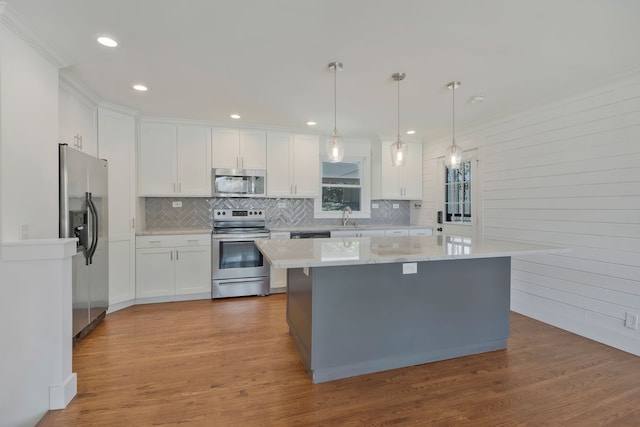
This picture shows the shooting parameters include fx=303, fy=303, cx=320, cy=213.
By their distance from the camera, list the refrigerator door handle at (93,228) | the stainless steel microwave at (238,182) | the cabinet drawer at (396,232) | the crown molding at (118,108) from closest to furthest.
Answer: the refrigerator door handle at (93,228), the crown molding at (118,108), the stainless steel microwave at (238,182), the cabinet drawer at (396,232)

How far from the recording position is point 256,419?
1.73 meters

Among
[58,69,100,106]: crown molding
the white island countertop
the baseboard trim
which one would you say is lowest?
the baseboard trim

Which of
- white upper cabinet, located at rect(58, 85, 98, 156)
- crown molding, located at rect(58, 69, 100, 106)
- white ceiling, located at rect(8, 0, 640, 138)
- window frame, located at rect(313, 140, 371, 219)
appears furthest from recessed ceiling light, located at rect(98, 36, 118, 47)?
window frame, located at rect(313, 140, 371, 219)

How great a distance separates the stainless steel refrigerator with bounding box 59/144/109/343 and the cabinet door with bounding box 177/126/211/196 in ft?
3.16

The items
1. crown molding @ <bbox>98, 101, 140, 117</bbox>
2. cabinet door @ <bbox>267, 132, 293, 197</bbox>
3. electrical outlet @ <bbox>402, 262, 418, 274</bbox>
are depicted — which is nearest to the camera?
electrical outlet @ <bbox>402, 262, 418, 274</bbox>

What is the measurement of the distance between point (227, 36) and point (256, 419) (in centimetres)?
244

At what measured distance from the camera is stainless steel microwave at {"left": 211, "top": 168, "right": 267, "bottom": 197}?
13.6ft

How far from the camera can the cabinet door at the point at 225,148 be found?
420 centimetres

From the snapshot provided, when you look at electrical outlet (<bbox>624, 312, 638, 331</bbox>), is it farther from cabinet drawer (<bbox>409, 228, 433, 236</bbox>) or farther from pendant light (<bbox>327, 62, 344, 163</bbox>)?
pendant light (<bbox>327, 62, 344, 163</bbox>)

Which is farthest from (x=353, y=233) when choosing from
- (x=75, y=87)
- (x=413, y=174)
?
(x=75, y=87)

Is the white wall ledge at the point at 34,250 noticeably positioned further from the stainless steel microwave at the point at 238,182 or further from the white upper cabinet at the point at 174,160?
the stainless steel microwave at the point at 238,182

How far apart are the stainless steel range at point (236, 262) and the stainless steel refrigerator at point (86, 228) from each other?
3.86ft

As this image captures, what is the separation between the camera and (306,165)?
4.62 meters

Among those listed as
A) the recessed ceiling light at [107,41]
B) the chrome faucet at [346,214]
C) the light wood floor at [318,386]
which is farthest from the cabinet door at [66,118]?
the chrome faucet at [346,214]
